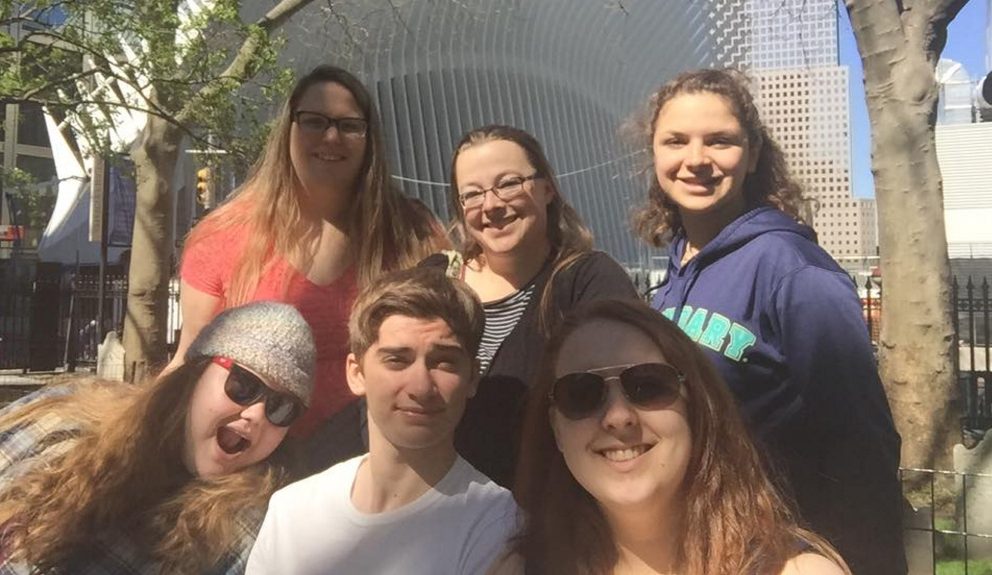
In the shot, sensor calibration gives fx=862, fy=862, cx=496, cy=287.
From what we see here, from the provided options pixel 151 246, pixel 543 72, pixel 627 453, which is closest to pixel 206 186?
pixel 151 246

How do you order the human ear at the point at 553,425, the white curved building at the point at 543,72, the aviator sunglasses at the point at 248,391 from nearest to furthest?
the human ear at the point at 553,425, the aviator sunglasses at the point at 248,391, the white curved building at the point at 543,72

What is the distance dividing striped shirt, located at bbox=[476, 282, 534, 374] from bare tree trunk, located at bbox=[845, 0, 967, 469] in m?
4.34

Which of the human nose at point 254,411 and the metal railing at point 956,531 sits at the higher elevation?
the human nose at point 254,411

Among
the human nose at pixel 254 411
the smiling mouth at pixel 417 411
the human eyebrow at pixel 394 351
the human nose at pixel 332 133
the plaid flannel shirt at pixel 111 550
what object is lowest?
the plaid flannel shirt at pixel 111 550

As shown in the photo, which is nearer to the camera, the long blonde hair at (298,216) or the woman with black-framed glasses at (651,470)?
the woman with black-framed glasses at (651,470)

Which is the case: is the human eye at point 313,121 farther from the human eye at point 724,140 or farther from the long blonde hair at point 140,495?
the human eye at point 724,140

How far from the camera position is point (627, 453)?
1.70 m

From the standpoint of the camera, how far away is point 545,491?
1.86 m

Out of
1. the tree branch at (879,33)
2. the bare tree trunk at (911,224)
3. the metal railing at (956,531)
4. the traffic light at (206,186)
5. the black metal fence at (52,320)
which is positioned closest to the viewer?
the metal railing at (956,531)

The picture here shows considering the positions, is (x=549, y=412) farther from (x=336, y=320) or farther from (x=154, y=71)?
(x=154, y=71)

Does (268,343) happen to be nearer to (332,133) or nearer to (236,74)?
(332,133)

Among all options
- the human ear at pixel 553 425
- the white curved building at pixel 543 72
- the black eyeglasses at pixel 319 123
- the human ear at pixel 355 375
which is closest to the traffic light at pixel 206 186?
the black eyeglasses at pixel 319 123

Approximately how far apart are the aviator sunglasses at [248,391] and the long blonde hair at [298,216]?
0.23 metres

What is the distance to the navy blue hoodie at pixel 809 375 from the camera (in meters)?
1.99
